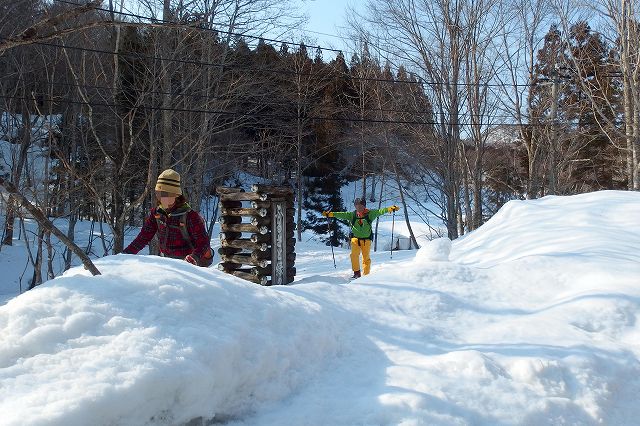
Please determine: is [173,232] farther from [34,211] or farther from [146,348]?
[146,348]

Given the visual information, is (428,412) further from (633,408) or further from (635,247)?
(635,247)

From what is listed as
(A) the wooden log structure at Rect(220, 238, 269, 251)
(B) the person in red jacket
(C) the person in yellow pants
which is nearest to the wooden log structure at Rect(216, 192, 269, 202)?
(A) the wooden log structure at Rect(220, 238, 269, 251)

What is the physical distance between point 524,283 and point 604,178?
107 ft

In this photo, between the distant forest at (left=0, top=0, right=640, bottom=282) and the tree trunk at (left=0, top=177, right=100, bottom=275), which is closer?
the tree trunk at (left=0, top=177, right=100, bottom=275)

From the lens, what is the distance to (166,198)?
498 cm

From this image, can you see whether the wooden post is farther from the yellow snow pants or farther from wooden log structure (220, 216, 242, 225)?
the yellow snow pants

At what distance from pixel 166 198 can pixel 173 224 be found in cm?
25

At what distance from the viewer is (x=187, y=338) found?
2502mm

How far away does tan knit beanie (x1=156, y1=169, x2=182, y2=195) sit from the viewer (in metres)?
4.95

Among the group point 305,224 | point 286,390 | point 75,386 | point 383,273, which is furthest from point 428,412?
point 305,224

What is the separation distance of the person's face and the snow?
1.59 meters

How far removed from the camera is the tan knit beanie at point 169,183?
4945mm

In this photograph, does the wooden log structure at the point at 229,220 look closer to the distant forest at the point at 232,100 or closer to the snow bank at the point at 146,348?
the distant forest at the point at 232,100

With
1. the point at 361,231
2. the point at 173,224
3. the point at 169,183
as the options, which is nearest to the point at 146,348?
the point at 173,224
